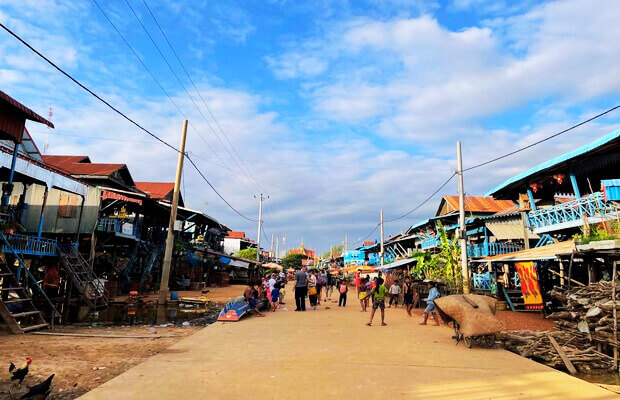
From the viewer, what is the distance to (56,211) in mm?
18328

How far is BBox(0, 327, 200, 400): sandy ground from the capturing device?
18.9 ft

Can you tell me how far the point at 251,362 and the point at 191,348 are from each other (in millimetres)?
1863

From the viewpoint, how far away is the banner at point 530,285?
1450 centimetres

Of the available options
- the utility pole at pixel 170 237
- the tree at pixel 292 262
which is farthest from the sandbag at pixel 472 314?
the tree at pixel 292 262

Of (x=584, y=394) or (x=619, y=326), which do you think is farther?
(x=619, y=326)

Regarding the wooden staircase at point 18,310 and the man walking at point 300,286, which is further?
the man walking at point 300,286

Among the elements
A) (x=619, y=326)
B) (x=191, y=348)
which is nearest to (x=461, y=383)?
(x=619, y=326)

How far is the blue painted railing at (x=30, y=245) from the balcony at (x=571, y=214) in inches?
795

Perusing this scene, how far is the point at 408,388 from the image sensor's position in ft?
17.1

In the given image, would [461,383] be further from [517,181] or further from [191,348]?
[517,181]

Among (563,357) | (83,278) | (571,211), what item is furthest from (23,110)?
(571,211)

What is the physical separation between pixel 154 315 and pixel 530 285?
51.2ft

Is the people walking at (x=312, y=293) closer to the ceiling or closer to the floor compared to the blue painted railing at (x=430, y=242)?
closer to the floor

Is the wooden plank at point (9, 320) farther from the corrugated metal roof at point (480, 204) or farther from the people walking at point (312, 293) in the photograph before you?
the corrugated metal roof at point (480, 204)
